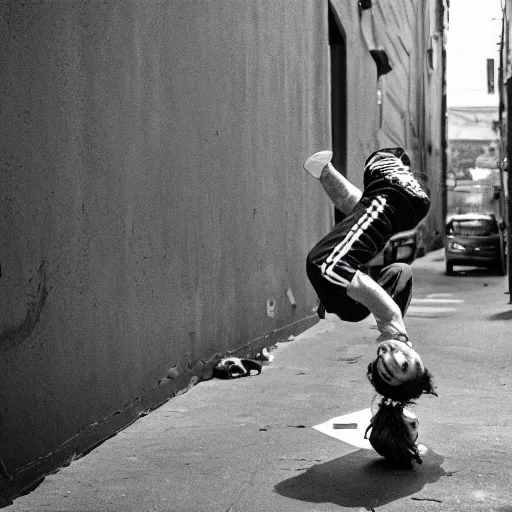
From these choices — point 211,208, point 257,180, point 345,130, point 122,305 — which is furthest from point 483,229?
point 122,305

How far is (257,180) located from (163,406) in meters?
3.30

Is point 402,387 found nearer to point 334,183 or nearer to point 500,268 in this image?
point 334,183

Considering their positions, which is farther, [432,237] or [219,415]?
[432,237]

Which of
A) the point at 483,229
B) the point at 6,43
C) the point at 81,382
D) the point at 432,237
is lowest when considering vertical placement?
the point at 432,237

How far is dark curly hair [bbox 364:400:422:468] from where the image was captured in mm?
4691

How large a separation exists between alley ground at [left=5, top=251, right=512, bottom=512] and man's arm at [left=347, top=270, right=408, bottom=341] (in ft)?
2.41

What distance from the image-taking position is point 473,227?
25.9 meters

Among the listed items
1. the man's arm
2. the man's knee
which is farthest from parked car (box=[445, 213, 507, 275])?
the man's arm

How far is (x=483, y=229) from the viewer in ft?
84.6

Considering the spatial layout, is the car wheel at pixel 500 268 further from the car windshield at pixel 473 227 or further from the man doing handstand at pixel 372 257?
the man doing handstand at pixel 372 257

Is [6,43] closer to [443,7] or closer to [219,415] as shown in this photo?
[219,415]

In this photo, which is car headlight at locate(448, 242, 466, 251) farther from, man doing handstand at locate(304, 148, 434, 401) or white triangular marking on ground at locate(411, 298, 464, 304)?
man doing handstand at locate(304, 148, 434, 401)

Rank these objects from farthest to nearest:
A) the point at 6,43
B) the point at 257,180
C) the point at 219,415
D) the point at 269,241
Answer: the point at 269,241
the point at 257,180
the point at 219,415
the point at 6,43

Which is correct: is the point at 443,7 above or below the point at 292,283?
above
